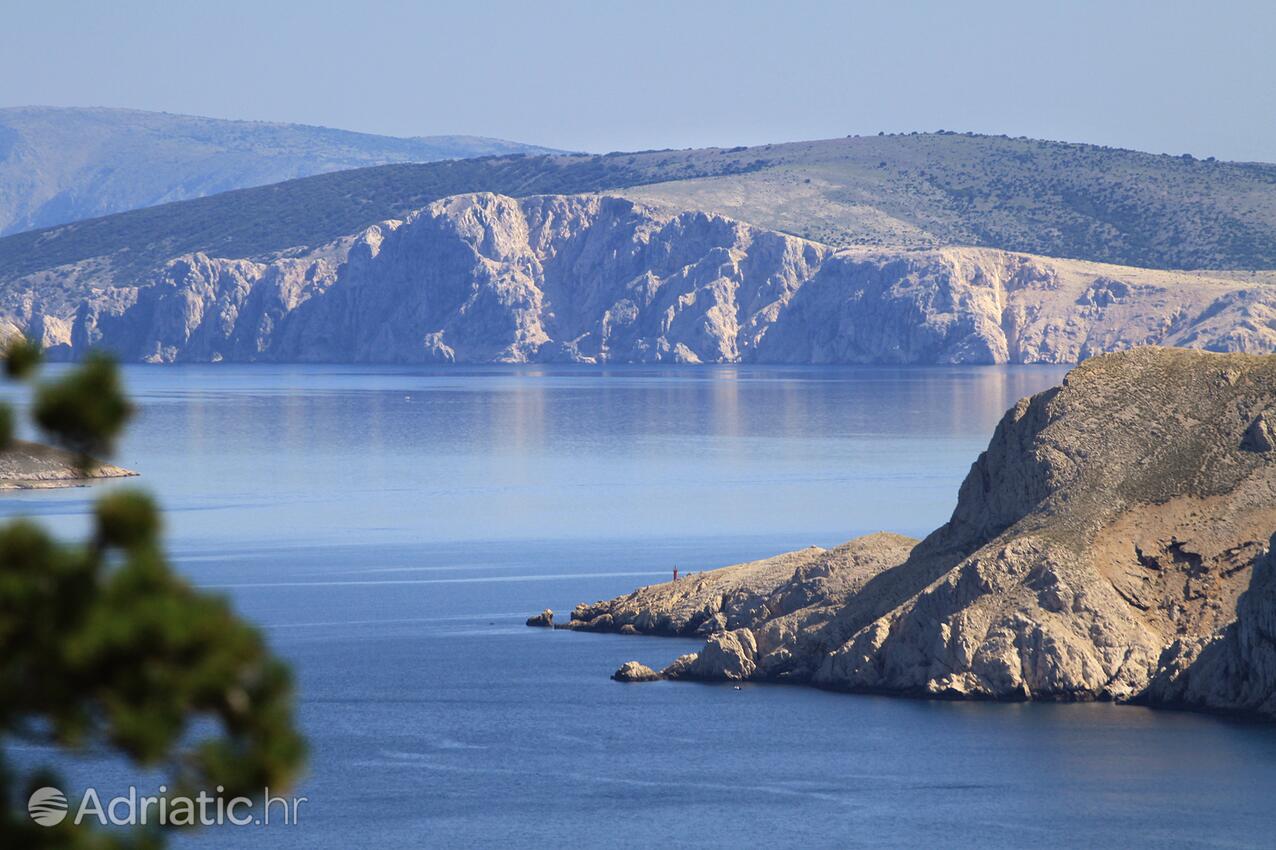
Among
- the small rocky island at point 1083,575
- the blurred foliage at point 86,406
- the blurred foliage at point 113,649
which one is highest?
the blurred foliage at point 86,406

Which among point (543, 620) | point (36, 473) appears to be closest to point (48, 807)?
point (543, 620)

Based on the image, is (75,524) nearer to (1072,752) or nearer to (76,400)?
(1072,752)

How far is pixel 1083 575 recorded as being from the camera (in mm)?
53844

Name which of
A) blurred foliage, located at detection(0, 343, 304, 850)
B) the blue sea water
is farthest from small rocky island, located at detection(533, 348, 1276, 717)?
blurred foliage, located at detection(0, 343, 304, 850)

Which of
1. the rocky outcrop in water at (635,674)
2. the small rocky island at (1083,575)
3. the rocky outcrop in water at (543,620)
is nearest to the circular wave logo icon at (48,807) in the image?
the small rocky island at (1083,575)

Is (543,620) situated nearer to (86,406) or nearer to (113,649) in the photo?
(86,406)

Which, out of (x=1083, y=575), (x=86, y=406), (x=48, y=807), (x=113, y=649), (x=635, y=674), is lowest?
(x=635, y=674)

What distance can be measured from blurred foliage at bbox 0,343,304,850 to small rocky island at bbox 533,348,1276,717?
41.0m

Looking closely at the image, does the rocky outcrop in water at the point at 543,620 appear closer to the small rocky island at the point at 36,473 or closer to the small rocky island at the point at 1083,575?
the small rocky island at the point at 1083,575

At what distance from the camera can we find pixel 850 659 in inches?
2213

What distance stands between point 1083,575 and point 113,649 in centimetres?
4537

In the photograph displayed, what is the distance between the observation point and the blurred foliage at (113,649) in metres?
10.8

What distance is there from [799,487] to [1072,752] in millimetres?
70495

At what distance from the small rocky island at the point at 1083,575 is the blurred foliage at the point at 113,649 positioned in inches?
1615
